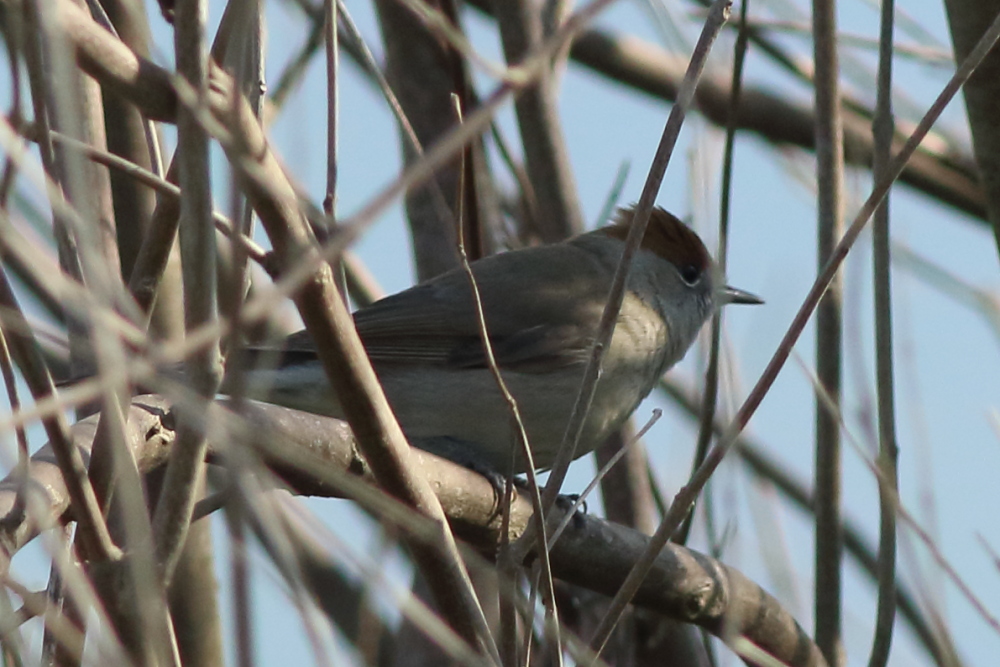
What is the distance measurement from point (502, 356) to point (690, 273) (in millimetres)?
1375

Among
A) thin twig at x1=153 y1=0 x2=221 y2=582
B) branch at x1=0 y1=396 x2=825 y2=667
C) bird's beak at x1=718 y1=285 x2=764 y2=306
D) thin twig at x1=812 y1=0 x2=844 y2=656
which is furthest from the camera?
bird's beak at x1=718 y1=285 x2=764 y2=306

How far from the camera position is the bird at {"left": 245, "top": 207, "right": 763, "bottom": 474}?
15.1 ft

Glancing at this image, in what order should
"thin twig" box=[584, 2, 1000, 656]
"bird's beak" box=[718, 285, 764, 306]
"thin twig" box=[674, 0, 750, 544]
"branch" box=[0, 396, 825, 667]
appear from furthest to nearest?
"bird's beak" box=[718, 285, 764, 306] → "thin twig" box=[674, 0, 750, 544] → "branch" box=[0, 396, 825, 667] → "thin twig" box=[584, 2, 1000, 656]

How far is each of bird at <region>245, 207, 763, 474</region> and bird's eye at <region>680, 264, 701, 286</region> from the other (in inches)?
17.9

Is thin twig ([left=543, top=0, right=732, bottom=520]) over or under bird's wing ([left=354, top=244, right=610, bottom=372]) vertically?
under

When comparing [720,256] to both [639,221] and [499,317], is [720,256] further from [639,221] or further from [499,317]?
[499,317]

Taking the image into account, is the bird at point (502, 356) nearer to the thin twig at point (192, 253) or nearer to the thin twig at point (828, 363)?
the thin twig at point (828, 363)

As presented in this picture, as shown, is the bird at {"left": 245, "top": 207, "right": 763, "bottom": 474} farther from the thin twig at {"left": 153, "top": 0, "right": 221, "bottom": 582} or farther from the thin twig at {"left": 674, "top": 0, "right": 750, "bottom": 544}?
the thin twig at {"left": 153, "top": 0, "right": 221, "bottom": 582}

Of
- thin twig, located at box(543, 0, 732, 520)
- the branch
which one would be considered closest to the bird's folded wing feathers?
the branch

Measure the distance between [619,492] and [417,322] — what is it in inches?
40.0

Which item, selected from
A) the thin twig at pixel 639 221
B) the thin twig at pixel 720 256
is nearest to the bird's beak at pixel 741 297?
the thin twig at pixel 720 256

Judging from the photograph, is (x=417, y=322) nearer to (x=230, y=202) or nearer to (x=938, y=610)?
(x=938, y=610)

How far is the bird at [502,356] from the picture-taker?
4.60 metres

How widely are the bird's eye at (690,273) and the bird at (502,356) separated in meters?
0.45
